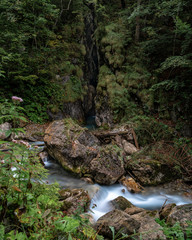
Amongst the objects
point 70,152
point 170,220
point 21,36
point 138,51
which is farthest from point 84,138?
point 138,51

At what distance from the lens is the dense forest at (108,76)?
6.27 meters

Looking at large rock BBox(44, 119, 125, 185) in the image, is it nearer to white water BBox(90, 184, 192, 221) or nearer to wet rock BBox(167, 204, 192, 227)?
white water BBox(90, 184, 192, 221)

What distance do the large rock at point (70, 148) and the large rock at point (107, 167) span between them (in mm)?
273

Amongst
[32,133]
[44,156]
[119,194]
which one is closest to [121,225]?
[119,194]

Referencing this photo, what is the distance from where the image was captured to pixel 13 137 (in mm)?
6863

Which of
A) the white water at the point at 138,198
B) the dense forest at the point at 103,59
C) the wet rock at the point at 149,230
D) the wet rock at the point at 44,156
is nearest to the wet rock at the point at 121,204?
the white water at the point at 138,198

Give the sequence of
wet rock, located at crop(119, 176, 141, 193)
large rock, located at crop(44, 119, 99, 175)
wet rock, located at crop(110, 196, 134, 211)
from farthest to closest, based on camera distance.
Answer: large rock, located at crop(44, 119, 99, 175) < wet rock, located at crop(119, 176, 141, 193) < wet rock, located at crop(110, 196, 134, 211)

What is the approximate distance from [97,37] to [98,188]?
12.7 meters

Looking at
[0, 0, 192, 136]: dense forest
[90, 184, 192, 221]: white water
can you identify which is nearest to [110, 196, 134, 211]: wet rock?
[90, 184, 192, 221]: white water

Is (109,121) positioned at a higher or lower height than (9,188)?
lower

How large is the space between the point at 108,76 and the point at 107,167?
8398mm

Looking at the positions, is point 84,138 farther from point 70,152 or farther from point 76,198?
point 76,198

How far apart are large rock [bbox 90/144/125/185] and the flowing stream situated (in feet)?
0.95

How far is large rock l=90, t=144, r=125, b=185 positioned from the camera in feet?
17.4
